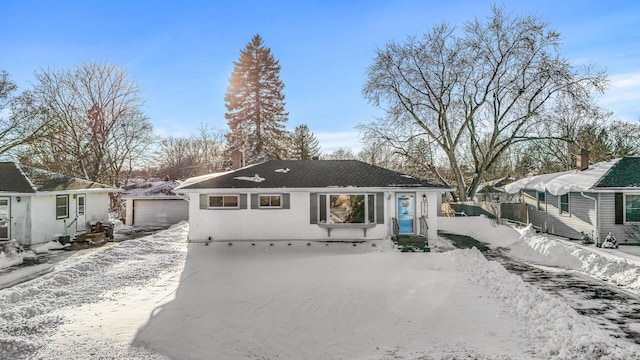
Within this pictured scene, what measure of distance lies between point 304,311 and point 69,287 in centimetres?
653

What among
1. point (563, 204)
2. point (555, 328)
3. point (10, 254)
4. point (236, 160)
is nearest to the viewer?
point (555, 328)

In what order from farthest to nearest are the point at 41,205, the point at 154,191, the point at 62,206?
the point at 154,191 < the point at 62,206 < the point at 41,205

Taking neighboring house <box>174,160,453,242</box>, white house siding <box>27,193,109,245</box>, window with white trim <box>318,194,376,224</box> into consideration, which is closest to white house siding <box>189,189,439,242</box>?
neighboring house <box>174,160,453,242</box>

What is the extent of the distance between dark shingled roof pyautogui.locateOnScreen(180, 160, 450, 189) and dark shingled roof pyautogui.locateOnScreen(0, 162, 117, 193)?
7.66 m

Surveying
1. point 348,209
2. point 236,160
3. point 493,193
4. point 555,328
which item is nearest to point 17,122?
point 236,160

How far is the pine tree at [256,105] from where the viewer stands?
31.7 m

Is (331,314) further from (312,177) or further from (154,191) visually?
(154,191)

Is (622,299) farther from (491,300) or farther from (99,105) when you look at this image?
(99,105)

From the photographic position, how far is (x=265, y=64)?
3347 centimetres

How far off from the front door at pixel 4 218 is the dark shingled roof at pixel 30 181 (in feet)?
2.17

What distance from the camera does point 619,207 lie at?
14305mm

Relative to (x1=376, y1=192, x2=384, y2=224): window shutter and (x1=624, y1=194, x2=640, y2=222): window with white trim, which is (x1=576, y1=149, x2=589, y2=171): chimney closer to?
(x1=624, y1=194, x2=640, y2=222): window with white trim

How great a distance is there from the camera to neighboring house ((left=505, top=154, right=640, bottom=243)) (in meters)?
14.2

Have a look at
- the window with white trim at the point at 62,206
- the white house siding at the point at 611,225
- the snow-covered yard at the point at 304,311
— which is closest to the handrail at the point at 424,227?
the snow-covered yard at the point at 304,311
